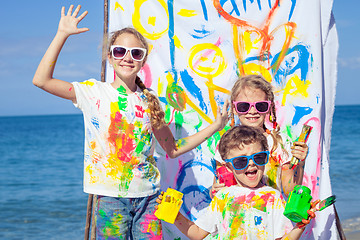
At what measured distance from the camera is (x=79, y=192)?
367 inches

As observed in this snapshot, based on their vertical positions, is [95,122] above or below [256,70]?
below

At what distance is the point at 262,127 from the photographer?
2.77 metres

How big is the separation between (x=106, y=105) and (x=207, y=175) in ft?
4.59

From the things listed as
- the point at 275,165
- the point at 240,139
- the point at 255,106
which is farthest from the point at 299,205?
the point at 255,106

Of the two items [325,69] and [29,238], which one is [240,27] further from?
[29,238]

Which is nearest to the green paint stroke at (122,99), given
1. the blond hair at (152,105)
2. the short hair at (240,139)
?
the blond hair at (152,105)

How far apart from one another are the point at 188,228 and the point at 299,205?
0.61 m

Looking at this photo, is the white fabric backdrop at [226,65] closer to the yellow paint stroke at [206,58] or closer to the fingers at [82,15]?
the yellow paint stroke at [206,58]

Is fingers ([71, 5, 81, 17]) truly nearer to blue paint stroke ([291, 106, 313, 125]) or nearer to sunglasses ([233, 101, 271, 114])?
sunglasses ([233, 101, 271, 114])

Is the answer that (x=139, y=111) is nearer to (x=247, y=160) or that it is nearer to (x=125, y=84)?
(x=125, y=84)

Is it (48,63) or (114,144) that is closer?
(48,63)

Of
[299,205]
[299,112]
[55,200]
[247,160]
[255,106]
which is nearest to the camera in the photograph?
[299,205]

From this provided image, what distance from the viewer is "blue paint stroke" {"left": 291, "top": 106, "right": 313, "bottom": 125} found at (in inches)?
140

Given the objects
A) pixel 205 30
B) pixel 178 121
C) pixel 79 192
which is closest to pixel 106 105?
pixel 178 121
